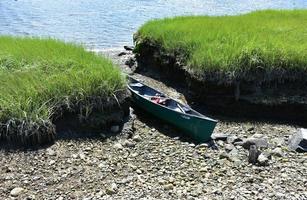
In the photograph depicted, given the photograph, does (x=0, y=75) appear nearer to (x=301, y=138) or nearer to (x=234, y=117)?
(x=234, y=117)

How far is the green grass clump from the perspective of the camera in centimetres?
984

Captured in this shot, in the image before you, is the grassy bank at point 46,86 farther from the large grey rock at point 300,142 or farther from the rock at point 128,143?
the large grey rock at point 300,142

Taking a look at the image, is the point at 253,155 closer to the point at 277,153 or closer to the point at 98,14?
the point at 277,153

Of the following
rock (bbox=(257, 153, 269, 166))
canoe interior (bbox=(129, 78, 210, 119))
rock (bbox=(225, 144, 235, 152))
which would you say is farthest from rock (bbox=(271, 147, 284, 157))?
canoe interior (bbox=(129, 78, 210, 119))

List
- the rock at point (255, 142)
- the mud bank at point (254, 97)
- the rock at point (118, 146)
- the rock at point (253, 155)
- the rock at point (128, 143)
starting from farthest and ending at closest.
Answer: the mud bank at point (254, 97) → the rock at point (255, 142) → the rock at point (128, 143) → the rock at point (118, 146) → the rock at point (253, 155)

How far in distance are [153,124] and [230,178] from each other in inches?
109

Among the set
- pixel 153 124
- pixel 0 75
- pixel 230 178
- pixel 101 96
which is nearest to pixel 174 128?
pixel 153 124

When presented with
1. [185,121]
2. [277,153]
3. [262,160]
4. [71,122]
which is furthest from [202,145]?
[71,122]

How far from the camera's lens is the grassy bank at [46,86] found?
7316 millimetres

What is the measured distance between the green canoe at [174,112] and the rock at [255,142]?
0.69 metres

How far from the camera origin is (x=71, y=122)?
8.02 metres

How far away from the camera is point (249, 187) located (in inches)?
252

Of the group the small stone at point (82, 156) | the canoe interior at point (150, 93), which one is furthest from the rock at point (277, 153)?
the small stone at point (82, 156)

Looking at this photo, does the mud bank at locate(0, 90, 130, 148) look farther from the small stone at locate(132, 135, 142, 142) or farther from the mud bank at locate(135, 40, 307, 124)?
the mud bank at locate(135, 40, 307, 124)
